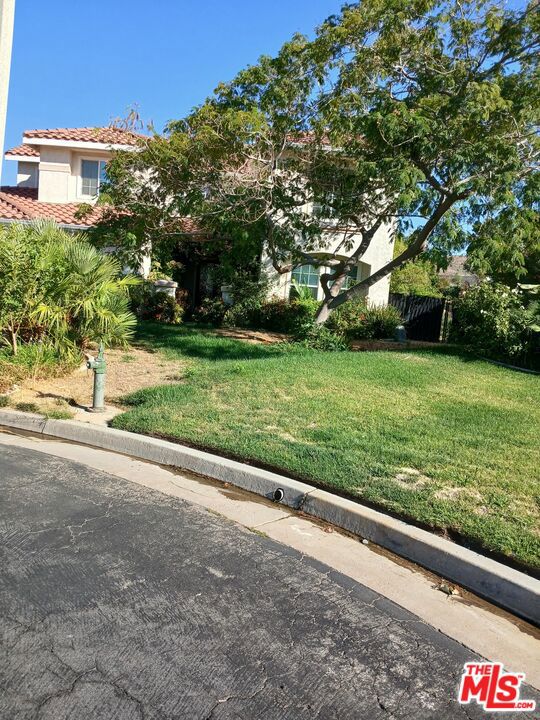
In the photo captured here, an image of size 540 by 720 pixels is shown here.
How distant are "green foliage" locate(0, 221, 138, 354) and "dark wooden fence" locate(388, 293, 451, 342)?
985cm

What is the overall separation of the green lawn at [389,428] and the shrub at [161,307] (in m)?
8.07

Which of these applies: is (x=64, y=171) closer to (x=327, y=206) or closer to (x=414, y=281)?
(x=327, y=206)

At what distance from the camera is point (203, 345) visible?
527 inches

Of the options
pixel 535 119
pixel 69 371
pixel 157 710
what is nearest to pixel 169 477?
pixel 157 710

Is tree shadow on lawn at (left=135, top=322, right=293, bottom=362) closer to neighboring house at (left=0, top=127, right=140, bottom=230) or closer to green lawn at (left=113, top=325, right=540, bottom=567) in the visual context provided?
green lawn at (left=113, top=325, right=540, bottom=567)

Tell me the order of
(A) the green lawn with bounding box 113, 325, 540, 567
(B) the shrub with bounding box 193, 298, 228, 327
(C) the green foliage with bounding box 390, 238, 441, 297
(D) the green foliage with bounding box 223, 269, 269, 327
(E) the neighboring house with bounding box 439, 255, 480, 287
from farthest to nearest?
(C) the green foliage with bounding box 390, 238, 441, 297 → (B) the shrub with bounding box 193, 298, 228, 327 → (D) the green foliage with bounding box 223, 269, 269, 327 → (E) the neighboring house with bounding box 439, 255, 480, 287 → (A) the green lawn with bounding box 113, 325, 540, 567

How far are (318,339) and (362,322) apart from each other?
156 inches

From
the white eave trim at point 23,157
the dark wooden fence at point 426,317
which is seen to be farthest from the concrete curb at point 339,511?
the white eave trim at point 23,157

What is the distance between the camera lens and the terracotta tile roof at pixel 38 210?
63.0ft

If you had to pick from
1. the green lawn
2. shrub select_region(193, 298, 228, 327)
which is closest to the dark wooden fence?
A: shrub select_region(193, 298, 228, 327)

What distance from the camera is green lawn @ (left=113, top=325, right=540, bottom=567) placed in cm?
508

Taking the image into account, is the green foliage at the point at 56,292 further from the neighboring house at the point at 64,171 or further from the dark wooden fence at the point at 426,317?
the dark wooden fence at the point at 426,317

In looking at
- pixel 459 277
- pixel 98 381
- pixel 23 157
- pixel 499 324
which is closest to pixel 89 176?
pixel 23 157

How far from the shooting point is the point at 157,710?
2.74m
